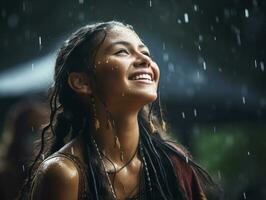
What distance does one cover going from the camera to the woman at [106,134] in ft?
9.91

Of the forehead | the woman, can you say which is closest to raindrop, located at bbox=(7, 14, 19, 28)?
the woman

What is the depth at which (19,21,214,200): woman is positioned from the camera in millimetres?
3020

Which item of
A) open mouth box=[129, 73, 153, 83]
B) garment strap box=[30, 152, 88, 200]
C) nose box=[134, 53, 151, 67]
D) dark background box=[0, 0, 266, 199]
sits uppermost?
nose box=[134, 53, 151, 67]

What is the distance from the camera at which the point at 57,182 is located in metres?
2.92

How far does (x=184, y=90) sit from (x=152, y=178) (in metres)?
5.14

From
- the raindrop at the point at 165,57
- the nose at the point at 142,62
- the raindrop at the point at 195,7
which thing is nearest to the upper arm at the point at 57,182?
the nose at the point at 142,62

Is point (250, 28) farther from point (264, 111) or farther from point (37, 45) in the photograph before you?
point (37, 45)

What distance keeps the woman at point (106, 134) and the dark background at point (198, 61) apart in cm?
429

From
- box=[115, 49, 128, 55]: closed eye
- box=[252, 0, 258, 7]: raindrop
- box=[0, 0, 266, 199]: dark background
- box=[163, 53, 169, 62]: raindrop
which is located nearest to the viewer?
box=[115, 49, 128, 55]: closed eye

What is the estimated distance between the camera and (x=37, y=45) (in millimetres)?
8758

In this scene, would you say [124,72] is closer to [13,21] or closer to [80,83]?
[80,83]

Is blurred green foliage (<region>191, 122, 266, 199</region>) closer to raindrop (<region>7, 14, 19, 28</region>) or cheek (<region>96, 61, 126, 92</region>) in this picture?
raindrop (<region>7, 14, 19, 28</region>)

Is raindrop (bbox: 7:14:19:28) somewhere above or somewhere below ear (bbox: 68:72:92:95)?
below

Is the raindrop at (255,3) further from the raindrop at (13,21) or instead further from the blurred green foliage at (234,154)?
the raindrop at (13,21)
